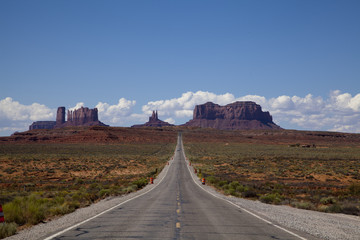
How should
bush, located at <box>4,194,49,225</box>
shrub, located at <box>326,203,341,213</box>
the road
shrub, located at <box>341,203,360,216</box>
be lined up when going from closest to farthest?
the road < bush, located at <box>4,194,49,225</box> < shrub, located at <box>341,203,360,216</box> < shrub, located at <box>326,203,341,213</box>

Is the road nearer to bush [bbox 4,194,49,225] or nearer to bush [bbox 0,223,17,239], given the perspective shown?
bush [bbox 0,223,17,239]

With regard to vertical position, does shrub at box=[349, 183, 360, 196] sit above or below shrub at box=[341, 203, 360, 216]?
below

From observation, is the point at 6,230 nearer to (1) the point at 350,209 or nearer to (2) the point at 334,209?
(2) the point at 334,209

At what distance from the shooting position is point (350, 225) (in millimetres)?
12117

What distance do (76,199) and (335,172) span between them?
36071mm

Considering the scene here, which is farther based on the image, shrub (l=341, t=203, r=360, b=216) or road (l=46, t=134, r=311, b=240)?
shrub (l=341, t=203, r=360, b=216)

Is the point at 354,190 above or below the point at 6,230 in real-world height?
below

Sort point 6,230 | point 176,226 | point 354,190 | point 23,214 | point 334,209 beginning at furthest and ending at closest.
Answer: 1. point 354,190
2. point 334,209
3. point 23,214
4. point 176,226
5. point 6,230

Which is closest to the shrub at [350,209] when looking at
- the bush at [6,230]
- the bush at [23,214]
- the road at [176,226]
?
the road at [176,226]

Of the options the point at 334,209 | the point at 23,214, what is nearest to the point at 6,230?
the point at 23,214

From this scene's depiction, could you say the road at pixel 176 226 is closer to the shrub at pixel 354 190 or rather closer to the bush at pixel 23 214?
the bush at pixel 23 214

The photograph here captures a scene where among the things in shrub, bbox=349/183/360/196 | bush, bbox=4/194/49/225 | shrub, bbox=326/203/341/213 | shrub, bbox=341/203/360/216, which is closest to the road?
bush, bbox=4/194/49/225

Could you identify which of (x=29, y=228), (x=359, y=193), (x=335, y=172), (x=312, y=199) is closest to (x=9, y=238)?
(x=29, y=228)

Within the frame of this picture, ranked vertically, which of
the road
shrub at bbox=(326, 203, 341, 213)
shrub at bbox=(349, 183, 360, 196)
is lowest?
shrub at bbox=(349, 183, 360, 196)
